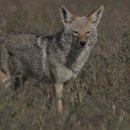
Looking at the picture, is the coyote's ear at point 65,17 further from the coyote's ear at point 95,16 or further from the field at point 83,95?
the field at point 83,95

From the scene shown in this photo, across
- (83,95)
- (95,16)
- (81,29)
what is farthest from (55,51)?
(83,95)

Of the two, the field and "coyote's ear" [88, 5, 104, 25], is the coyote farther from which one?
the field

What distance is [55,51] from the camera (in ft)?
30.7

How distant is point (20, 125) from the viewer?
20.6 feet

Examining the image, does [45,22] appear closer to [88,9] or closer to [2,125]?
[88,9]

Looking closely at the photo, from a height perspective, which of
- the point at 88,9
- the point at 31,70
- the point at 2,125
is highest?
the point at 2,125

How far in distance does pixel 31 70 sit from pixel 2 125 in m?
3.25

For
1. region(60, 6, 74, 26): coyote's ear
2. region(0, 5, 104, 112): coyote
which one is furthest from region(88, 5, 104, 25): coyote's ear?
region(60, 6, 74, 26): coyote's ear

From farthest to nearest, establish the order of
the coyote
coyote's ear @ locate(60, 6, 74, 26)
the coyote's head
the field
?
coyote's ear @ locate(60, 6, 74, 26) < the coyote < the coyote's head < the field

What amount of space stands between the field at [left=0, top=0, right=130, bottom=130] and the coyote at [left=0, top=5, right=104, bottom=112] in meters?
0.18

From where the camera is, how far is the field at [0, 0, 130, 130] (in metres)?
6.39

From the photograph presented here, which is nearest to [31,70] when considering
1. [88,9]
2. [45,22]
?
[45,22]

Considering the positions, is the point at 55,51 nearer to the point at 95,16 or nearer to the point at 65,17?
the point at 65,17

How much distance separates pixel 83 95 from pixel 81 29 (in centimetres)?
113
